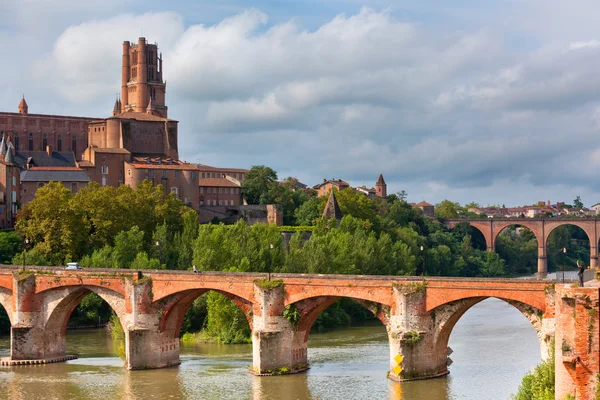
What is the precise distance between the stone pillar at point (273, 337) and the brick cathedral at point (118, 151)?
5034 cm

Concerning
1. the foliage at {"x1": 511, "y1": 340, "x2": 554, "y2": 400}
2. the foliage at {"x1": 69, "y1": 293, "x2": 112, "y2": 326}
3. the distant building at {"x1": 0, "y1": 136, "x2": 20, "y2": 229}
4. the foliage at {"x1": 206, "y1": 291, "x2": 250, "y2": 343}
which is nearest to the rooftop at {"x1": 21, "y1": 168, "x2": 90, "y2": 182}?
the distant building at {"x1": 0, "y1": 136, "x2": 20, "y2": 229}

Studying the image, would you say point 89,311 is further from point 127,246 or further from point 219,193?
point 219,193

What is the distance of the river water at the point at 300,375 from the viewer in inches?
1683

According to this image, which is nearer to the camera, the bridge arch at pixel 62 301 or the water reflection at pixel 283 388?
the water reflection at pixel 283 388

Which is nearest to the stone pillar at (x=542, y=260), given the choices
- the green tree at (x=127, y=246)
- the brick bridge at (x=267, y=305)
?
the green tree at (x=127, y=246)

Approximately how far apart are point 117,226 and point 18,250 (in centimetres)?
744

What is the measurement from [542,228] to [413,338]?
319 feet

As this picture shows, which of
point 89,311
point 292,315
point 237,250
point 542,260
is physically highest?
point 237,250

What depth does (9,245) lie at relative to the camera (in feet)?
259

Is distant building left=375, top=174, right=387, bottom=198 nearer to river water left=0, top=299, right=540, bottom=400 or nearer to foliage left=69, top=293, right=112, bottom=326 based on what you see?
foliage left=69, top=293, right=112, bottom=326

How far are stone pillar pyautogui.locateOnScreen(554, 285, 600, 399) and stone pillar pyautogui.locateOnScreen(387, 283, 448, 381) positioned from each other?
78.7ft

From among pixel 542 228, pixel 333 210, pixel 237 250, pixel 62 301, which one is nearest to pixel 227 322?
pixel 237 250

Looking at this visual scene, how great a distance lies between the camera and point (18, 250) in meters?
79.1

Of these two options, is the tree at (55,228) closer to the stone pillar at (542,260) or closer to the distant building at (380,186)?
the stone pillar at (542,260)
